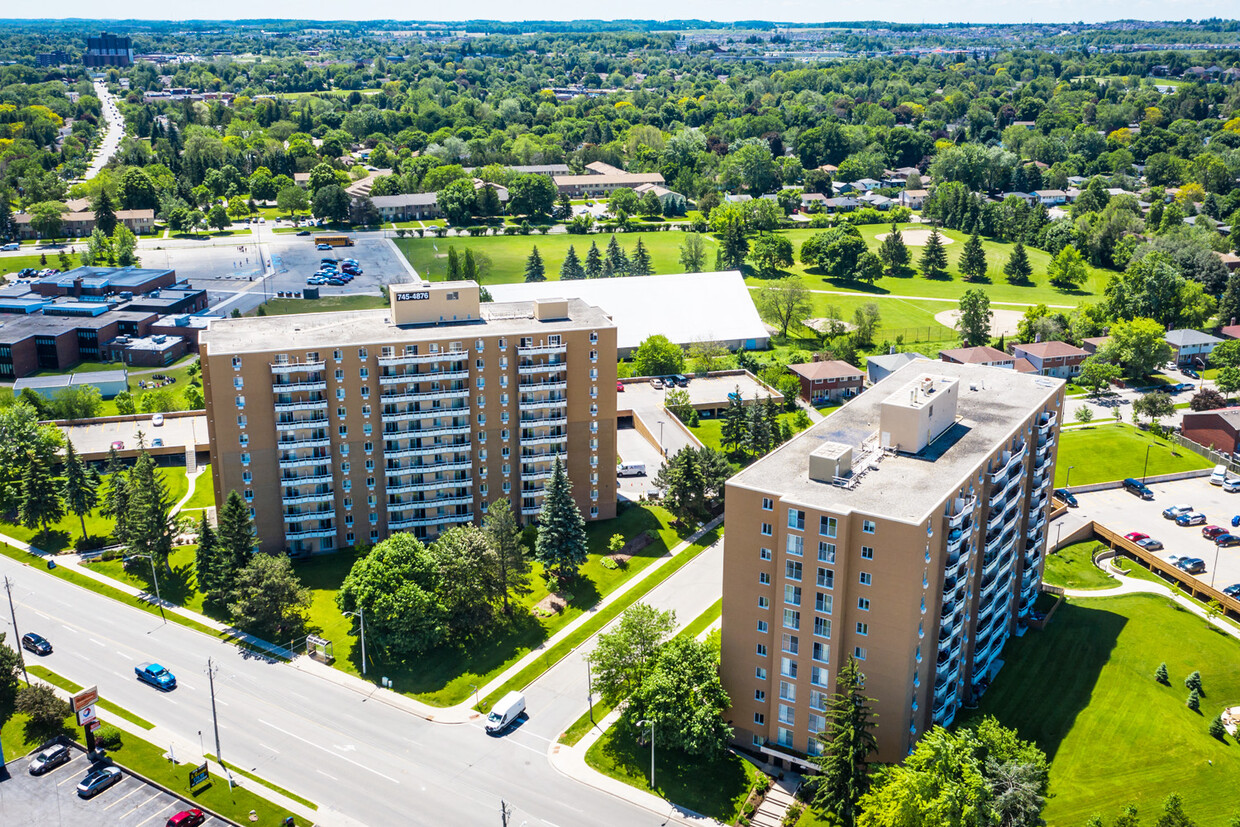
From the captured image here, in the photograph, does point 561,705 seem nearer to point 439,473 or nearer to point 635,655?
point 635,655

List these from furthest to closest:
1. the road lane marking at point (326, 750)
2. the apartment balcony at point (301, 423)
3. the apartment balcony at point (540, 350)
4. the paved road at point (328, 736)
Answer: the apartment balcony at point (540, 350) < the apartment balcony at point (301, 423) < the road lane marking at point (326, 750) < the paved road at point (328, 736)

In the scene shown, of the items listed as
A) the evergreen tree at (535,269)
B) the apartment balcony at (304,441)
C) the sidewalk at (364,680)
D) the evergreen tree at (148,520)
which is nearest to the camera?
the sidewalk at (364,680)

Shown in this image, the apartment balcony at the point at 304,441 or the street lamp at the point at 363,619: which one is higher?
the apartment balcony at the point at 304,441

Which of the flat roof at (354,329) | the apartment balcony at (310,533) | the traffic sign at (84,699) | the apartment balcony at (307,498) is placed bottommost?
the traffic sign at (84,699)

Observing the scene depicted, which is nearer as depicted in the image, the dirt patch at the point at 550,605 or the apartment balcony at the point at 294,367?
the dirt patch at the point at 550,605

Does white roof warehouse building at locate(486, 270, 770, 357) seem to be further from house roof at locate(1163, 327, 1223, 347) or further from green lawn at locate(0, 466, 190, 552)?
green lawn at locate(0, 466, 190, 552)

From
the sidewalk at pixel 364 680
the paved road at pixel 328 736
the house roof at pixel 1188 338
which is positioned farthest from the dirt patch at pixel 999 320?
the paved road at pixel 328 736

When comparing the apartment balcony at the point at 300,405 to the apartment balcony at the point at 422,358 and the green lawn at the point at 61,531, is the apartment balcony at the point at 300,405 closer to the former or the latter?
the apartment balcony at the point at 422,358
